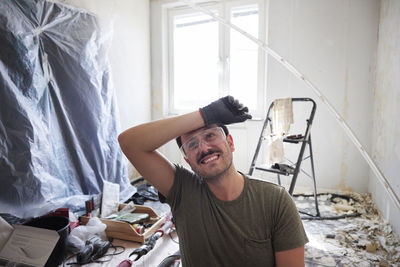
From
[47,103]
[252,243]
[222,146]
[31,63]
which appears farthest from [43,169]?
[252,243]

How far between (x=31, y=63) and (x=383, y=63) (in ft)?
10.2

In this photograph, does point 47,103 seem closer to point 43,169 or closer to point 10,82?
point 10,82

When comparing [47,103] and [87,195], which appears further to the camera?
[87,195]

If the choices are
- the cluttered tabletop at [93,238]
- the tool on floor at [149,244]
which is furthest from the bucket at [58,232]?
the tool on floor at [149,244]

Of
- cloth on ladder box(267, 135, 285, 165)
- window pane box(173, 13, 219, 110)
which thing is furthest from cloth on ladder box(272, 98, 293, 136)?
window pane box(173, 13, 219, 110)

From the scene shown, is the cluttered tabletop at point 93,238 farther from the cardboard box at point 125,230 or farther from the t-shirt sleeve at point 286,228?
the t-shirt sleeve at point 286,228

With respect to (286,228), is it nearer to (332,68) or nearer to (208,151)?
(208,151)

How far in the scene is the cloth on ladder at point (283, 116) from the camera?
96.0 inches

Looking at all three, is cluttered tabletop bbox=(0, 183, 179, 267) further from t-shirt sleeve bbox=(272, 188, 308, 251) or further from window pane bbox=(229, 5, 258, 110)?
window pane bbox=(229, 5, 258, 110)

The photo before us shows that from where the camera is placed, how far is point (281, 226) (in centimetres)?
92

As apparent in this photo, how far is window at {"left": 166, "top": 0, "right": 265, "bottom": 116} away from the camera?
3375mm

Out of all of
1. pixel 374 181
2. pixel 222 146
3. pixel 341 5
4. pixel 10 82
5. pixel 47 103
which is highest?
pixel 341 5

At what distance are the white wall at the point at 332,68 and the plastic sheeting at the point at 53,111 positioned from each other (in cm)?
203

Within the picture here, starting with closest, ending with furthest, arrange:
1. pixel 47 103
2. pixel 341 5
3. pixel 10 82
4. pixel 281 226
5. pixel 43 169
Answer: pixel 281 226, pixel 10 82, pixel 43 169, pixel 47 103, pixel 341 5
